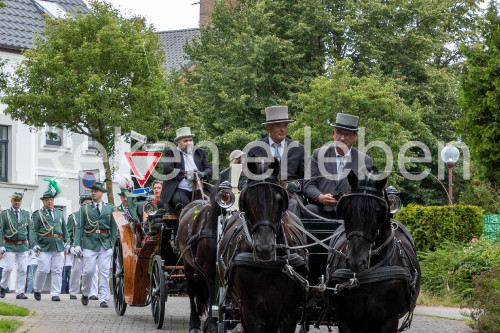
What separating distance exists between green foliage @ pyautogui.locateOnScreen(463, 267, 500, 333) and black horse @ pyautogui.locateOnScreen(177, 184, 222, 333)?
3.51 meters

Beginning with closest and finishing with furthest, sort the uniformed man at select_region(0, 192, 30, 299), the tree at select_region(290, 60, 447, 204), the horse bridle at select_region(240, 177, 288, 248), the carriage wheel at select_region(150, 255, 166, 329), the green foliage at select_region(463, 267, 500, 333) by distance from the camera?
1. the horse bridle at select_region(240, 177, 288, 248)
2. the green foliage at select_region(463, 267, 500, 333)
3. the carriage wheel at select_region(150, 255, 166, 329)
4. the uniformed man at select_region(0, 192, 30, 299)
5. the tree at select_region(290, 60, 447, 204)

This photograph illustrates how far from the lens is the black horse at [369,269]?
7070 mm

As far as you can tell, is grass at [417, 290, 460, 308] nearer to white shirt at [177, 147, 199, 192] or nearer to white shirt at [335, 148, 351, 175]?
white shirt at [177, 147, 199, 192]

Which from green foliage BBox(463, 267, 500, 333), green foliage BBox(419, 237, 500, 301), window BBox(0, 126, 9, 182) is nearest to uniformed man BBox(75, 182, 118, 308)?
green foliage BBox(419, 237, 500, 301)

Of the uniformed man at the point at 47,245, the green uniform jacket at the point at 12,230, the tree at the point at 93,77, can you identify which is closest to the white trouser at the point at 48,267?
the uniformed man at the point at 47,245

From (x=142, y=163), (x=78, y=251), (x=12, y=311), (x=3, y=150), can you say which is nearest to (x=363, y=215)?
(x=12, y=311)

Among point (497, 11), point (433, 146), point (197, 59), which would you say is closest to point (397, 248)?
point (497, 11)

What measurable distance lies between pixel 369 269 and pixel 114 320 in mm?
7310

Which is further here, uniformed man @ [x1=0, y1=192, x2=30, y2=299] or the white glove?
uniformed man @ [x1=0, y1=192, x2=30, y2=299]

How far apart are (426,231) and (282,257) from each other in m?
13.3

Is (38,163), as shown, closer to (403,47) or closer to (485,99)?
(403,47)

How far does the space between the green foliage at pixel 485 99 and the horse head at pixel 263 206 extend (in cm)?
1778

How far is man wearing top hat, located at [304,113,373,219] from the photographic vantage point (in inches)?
350

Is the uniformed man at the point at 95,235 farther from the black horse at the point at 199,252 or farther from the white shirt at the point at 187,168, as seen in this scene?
the black horse at the point at 199,252
